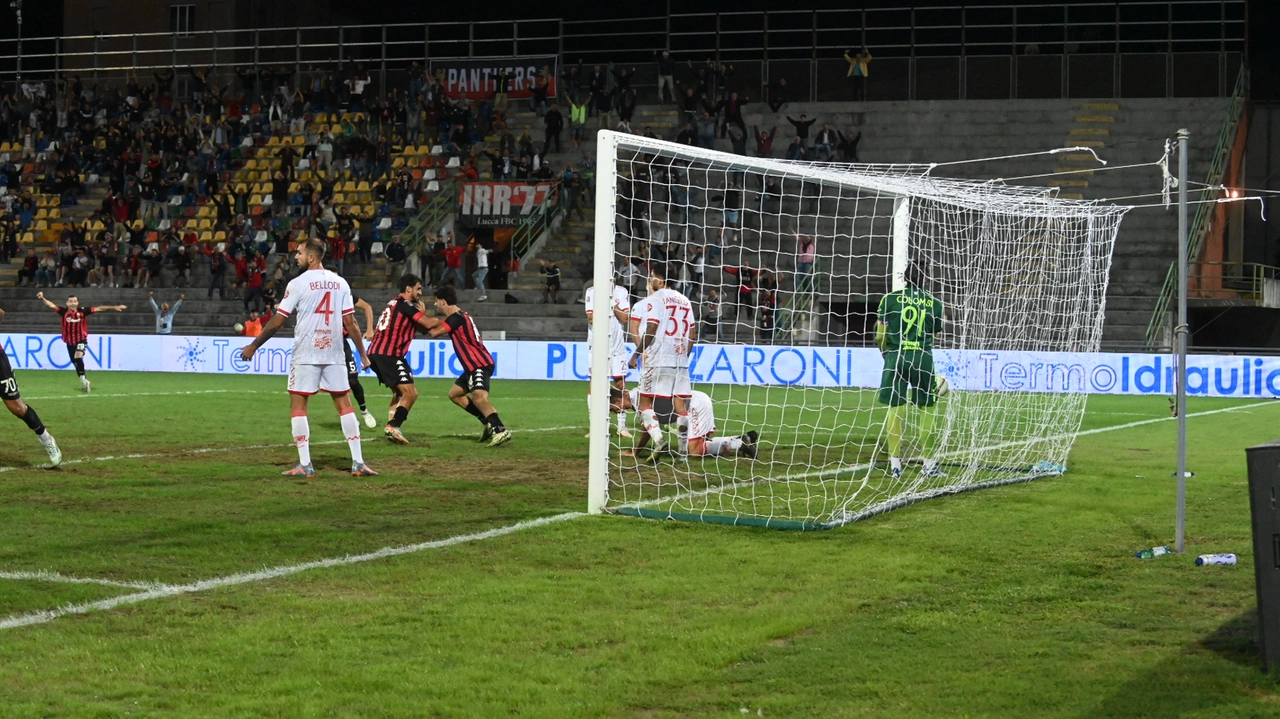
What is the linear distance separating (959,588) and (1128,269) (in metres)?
28.6

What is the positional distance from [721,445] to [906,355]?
2.44m

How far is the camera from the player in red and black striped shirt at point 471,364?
15.1 metres

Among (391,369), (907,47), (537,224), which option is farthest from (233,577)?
(907,47)

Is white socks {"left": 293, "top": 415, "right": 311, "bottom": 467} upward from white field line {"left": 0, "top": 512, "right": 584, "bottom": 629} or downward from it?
upward

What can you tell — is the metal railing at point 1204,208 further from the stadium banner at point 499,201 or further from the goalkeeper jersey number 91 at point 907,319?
the goalkeeper jersey number 91 at point 907,319

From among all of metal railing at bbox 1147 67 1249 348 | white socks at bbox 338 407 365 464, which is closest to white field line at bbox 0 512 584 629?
white socks at bbox 338 407 365 464

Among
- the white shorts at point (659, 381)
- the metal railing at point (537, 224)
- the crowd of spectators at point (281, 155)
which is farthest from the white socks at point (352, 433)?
the metal railing at point (537, 224)

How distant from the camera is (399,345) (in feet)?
51.4

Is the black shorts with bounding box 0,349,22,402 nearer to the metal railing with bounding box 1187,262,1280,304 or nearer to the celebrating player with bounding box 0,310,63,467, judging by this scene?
the celebrating player with bounding box 0,310,63,467

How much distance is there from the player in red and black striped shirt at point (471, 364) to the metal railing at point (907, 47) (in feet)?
72.8

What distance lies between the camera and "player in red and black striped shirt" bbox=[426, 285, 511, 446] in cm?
1510

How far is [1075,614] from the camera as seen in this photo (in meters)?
6.56

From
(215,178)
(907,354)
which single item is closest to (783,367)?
(907,354)

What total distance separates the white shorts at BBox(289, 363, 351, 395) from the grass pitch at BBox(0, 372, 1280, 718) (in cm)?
79
